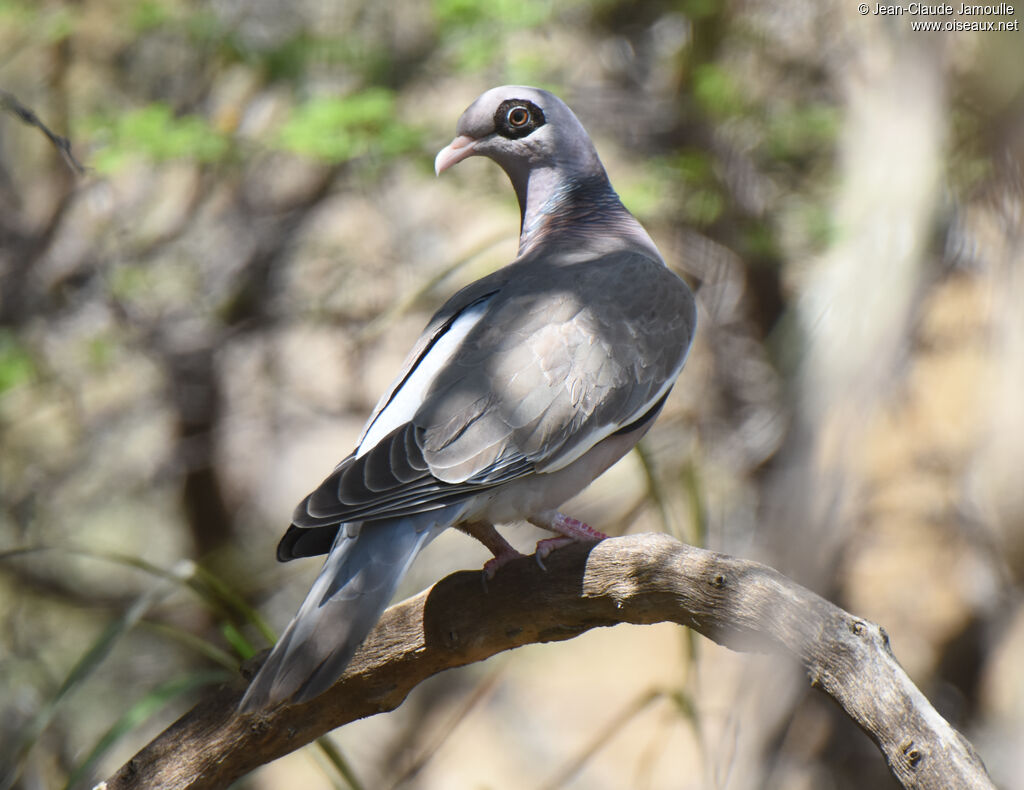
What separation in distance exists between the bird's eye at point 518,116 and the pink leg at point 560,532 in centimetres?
126

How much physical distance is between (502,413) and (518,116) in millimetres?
1150

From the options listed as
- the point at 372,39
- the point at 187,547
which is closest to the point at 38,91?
the point at 372,39

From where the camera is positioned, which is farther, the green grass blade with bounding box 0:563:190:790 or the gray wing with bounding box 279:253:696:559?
the green grass blade with bounding box 0:563:190:790

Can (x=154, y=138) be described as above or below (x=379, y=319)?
above

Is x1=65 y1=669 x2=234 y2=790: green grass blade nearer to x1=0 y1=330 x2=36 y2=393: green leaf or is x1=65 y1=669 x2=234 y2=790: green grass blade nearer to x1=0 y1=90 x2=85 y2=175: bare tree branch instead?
x1=0 y1=90 x2=85 y2=175: bare tree branch

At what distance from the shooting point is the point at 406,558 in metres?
2.04

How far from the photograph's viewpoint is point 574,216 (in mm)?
3045

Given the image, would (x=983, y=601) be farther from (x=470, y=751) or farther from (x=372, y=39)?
(x=372, y=39)

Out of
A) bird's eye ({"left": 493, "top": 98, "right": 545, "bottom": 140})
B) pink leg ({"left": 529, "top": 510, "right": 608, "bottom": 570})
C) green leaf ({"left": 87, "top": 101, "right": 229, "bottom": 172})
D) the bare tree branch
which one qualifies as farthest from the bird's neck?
green leaf ({"left": 87, "top": 101, "right": 229, "bottom": 172})

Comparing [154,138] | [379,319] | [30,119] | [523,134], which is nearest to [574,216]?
[523,134]

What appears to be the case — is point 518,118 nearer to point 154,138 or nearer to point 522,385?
point 522,385

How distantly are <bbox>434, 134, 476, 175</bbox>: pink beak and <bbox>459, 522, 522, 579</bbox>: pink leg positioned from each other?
3.74 ft

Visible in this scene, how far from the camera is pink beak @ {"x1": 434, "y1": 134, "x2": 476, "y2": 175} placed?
309 cm

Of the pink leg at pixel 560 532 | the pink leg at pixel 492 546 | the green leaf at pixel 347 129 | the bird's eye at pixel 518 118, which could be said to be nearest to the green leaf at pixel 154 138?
the green leaf at pixel 347 129
